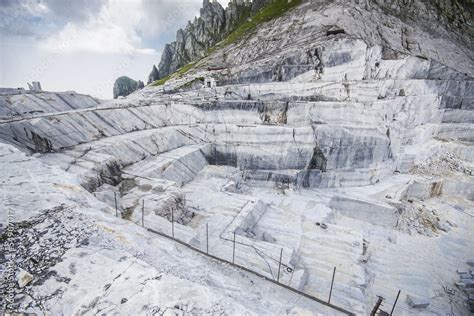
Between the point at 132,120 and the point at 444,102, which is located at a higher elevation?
the point at 444,102

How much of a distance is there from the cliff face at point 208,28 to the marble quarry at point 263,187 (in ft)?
116

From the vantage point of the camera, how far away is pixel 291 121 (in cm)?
1950

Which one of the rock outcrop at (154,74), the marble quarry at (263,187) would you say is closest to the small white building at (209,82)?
the marble quarry at (263,187)

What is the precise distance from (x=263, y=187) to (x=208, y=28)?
55894 millimetres

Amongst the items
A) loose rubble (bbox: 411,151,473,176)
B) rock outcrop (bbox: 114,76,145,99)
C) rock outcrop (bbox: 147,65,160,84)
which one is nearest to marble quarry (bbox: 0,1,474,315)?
loose rubble (bbox: 411,151,473,176)

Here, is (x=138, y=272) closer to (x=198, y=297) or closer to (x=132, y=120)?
(x=198, y=297)

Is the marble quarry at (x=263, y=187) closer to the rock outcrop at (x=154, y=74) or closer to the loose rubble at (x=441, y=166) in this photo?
the loose rubble at (x=441, y=166)

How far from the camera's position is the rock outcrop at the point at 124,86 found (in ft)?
201

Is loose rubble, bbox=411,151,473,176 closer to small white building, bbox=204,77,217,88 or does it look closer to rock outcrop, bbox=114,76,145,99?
small white building, bbox=204,77,217,88

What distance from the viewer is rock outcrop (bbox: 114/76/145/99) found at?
61188 millimetres

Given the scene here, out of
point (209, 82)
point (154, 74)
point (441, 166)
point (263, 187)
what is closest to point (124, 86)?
point (154, 74)

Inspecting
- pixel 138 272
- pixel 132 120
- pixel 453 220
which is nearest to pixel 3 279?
pixel 138 272

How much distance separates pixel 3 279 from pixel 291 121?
18.4 meters

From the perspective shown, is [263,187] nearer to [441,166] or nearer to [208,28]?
[441,166]
